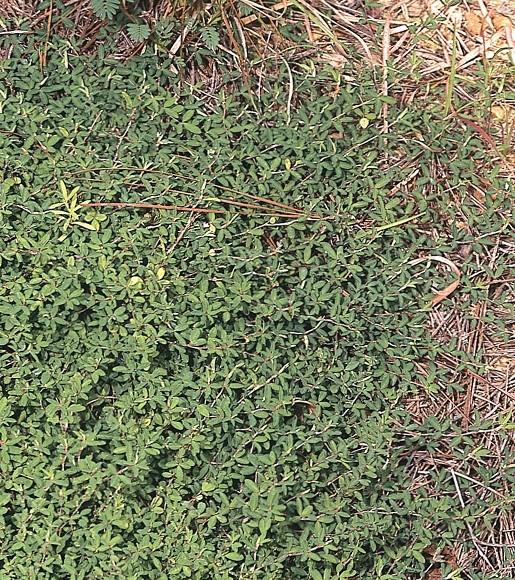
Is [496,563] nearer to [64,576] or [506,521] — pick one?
[506,521]

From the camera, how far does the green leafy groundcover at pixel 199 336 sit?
7.56 feet

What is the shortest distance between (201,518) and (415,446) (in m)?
0.71

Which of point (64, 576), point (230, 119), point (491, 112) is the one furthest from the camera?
point (491, 112)

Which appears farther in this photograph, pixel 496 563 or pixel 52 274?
pixel 496 563

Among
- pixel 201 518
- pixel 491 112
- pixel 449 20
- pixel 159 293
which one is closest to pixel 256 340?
pixel 159 293

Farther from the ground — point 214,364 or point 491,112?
point 491,112

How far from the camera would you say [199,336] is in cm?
244

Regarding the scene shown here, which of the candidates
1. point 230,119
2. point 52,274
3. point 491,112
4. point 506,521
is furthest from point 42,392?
point 491,112

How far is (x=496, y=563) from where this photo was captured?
2613mm

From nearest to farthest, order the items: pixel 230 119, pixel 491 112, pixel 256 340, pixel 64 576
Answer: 1. pixel 64 576
2. pixel 256 340
3. pixel 230 119
4. pixel 491 112

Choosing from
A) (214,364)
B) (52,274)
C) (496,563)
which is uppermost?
(52,274)

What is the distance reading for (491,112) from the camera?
2.89 metres

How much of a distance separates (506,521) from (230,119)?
153 cm

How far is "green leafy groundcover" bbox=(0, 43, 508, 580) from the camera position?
2.30 metres
